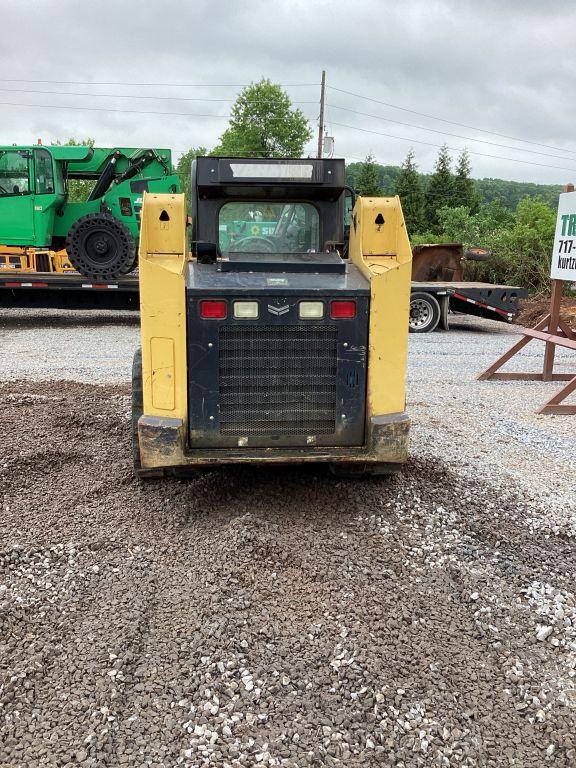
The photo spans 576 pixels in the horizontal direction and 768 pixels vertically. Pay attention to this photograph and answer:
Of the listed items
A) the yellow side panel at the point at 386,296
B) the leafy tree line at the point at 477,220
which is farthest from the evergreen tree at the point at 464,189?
the yellow side panel at the point at 386,296

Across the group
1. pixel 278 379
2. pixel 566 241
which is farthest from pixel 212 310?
pixel 566 241

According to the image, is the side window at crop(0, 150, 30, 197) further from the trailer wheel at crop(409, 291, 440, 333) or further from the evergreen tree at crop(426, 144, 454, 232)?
the evergreen tree at crop(426, 144, 454, 232)

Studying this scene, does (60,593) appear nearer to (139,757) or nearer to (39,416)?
(139,757)

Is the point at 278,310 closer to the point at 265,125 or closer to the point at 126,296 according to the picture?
the point at 126,296

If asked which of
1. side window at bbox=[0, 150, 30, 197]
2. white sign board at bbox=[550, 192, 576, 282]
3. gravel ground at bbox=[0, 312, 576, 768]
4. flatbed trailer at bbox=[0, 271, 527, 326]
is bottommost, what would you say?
gravel ground at bbox=[0, 312, 576, 768]

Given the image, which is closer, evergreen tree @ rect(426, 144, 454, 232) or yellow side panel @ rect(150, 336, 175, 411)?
yellow side panel @ rect(150, 336, 175, 411)

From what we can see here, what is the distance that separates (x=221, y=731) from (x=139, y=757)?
0.30m

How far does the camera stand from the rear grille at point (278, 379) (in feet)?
13.6

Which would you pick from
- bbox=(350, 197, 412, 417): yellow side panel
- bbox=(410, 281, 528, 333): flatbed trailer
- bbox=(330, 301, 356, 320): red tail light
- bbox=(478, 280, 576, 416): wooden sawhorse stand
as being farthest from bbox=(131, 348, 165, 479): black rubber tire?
bbox=(410, 281, 528, 333): flatbed trailer

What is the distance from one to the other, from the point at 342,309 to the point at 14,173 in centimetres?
1139

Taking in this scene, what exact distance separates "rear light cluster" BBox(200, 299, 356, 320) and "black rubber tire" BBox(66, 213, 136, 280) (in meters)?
9.44

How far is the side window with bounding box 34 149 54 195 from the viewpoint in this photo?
1317 centimetres

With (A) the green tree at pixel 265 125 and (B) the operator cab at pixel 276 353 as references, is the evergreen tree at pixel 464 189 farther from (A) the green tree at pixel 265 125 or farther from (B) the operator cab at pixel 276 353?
(B) the operator cab at pixel 276 353

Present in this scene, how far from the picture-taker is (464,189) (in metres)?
53.2
